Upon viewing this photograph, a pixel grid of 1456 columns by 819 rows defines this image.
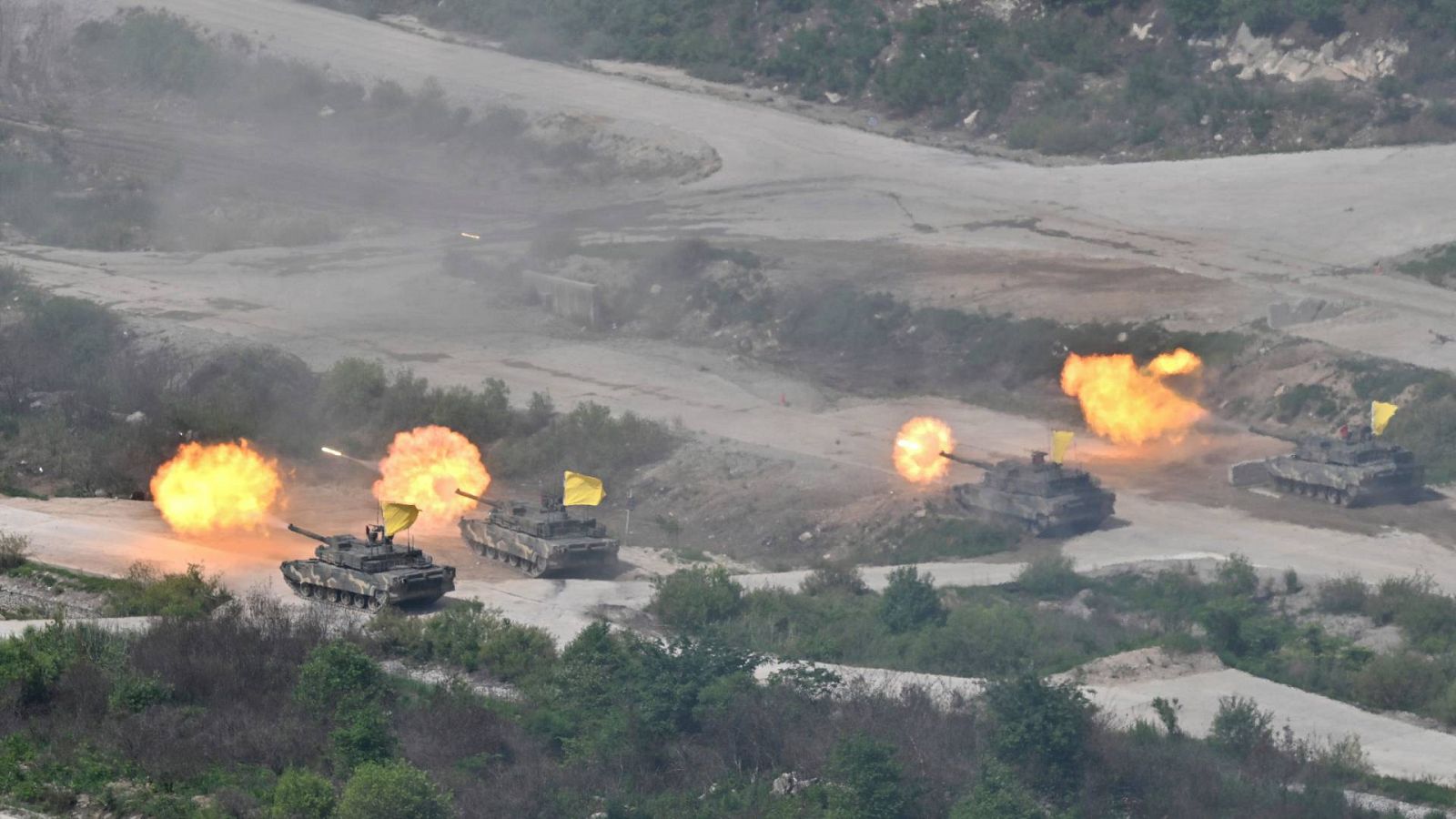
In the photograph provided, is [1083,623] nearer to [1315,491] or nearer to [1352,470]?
[1352,470]

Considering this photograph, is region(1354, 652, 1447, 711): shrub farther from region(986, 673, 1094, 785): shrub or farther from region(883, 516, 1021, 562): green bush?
region(883, 516, 1021, 562): green bush

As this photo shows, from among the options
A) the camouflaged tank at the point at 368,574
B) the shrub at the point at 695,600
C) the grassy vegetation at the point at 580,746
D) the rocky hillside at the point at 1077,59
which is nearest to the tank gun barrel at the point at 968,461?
the shrub at the point at 695,600

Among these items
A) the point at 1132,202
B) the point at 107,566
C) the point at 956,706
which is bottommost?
the point at 107,566

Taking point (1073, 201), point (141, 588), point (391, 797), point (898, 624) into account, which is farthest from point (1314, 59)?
point (391, 797)

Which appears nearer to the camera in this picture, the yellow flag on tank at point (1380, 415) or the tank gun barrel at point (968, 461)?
the tank gun barrel at point (968, 461)

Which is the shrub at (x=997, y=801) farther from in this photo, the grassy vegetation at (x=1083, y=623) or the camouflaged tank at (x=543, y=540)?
the camouflaged tank at (x=543, y=540)

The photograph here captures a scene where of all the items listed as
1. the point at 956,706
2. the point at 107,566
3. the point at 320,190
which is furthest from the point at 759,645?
the point at 320,190

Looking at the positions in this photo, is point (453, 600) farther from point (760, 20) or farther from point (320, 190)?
point (760, 20)
